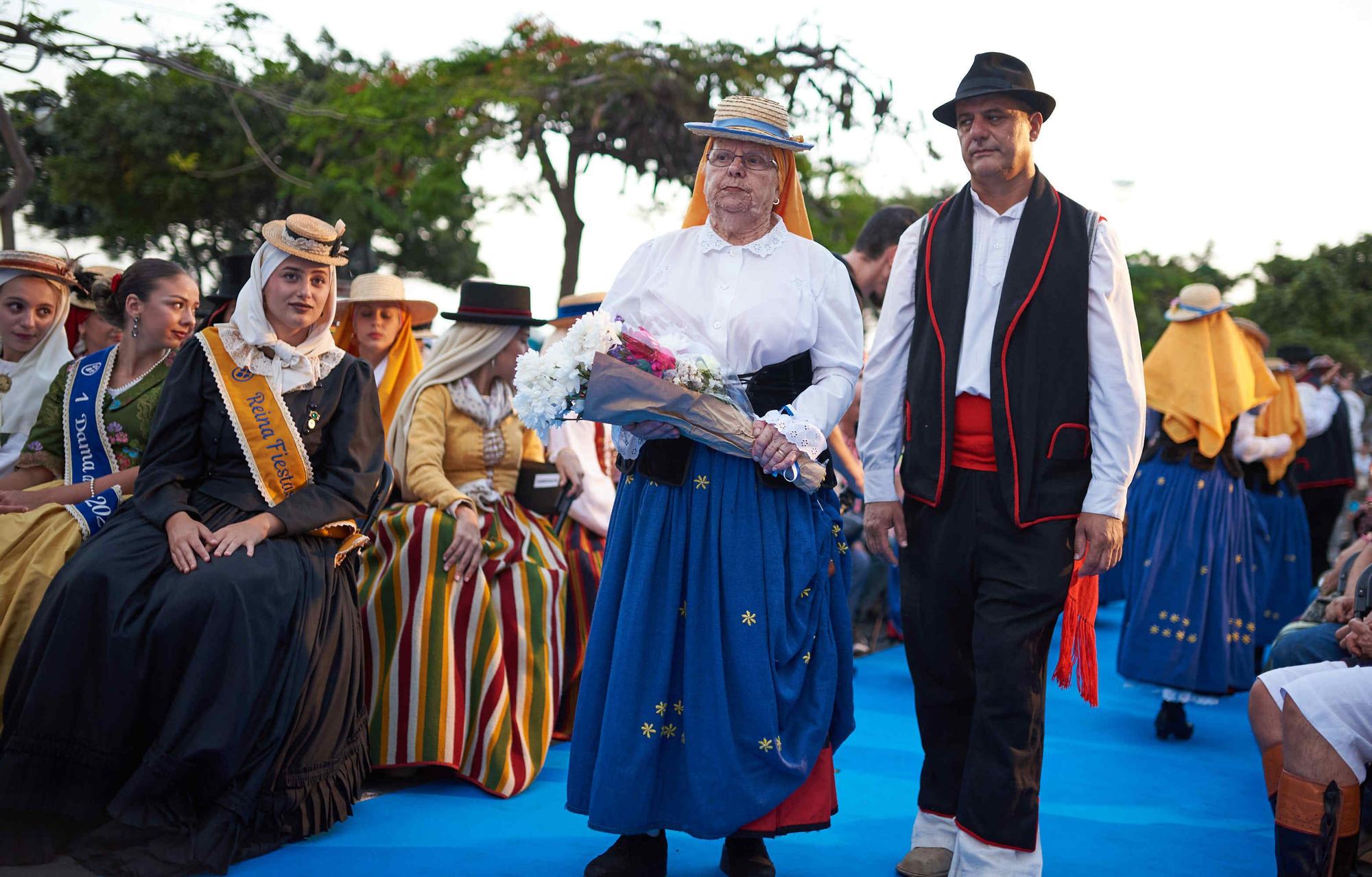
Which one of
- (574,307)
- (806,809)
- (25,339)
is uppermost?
(574,307)

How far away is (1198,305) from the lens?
5.67 meters

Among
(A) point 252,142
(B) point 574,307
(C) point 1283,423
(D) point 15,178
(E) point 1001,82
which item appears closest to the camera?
(E) point 1001,82

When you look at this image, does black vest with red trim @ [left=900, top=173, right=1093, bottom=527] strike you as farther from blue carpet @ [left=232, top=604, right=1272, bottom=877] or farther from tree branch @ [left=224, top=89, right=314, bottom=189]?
tree branch @ [left=224, top=89, right=314, bottom=189]

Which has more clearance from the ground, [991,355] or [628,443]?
[991,355]

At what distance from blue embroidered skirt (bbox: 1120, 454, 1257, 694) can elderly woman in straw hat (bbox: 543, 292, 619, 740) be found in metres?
2.60

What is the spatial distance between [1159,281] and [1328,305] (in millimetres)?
3092

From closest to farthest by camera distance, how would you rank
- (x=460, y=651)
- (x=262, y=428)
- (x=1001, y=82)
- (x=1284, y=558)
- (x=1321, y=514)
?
(x=1001, y=82) < (x=262, y=428) < (x=460, y=651) < (x=1284, y=558) < (x=1321, y=514)

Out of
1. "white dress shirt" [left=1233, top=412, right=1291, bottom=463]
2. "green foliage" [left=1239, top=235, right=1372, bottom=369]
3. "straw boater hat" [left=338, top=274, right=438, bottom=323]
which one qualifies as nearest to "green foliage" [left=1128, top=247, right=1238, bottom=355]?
"green foliage" [left=1239, top=235, right=1372, bottom=369]

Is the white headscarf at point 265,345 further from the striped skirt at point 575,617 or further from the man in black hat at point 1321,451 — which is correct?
the man in black hat at point 1321,451

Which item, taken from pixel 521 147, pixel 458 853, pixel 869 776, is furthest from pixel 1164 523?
pixel 521 147

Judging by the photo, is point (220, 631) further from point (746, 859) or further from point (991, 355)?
point (991, 355)

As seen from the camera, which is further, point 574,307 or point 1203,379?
point 574,307

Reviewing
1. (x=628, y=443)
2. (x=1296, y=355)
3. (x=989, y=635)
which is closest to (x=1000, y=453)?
(x=989, y=635)

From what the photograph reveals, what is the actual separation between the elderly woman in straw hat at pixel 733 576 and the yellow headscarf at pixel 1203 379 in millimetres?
3066
